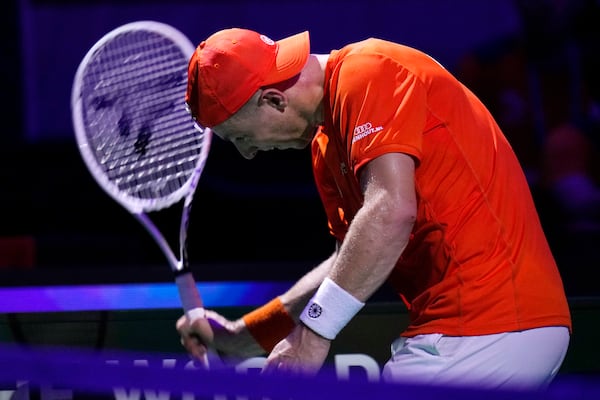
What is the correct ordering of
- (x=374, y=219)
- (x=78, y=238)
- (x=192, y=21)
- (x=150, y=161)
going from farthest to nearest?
(x=192, y=21)
(x=78, y=238)
(x=150, y=161)
(x=374, y=219)

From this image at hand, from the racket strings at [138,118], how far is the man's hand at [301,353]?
0.92m

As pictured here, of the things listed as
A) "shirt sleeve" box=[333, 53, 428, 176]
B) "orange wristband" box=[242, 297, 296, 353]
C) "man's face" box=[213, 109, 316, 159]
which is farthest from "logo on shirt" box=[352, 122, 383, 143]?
"orange wristband" box=[242, 297, 296, 353]

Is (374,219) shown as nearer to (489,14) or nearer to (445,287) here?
(445,287)

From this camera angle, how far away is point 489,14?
749 cm

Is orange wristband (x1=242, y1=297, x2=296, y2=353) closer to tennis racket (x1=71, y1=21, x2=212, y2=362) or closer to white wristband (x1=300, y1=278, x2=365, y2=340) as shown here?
tennis racket (x1=71, y1=21, x2=212, y2=362)

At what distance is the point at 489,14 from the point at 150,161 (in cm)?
470

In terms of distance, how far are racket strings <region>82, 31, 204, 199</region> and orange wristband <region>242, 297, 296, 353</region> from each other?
1.72 ft

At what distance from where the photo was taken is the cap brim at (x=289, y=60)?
2.57 meters

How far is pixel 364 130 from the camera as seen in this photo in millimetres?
2422

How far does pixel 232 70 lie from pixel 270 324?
0.76 meters

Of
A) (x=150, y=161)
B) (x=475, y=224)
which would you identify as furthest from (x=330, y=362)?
(x=475, y=224)

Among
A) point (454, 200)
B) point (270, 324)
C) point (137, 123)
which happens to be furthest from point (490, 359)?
point (137, 123)

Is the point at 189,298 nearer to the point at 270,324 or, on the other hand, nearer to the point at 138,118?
the point at 270,324

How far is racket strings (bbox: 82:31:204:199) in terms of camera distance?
3.24 meters
